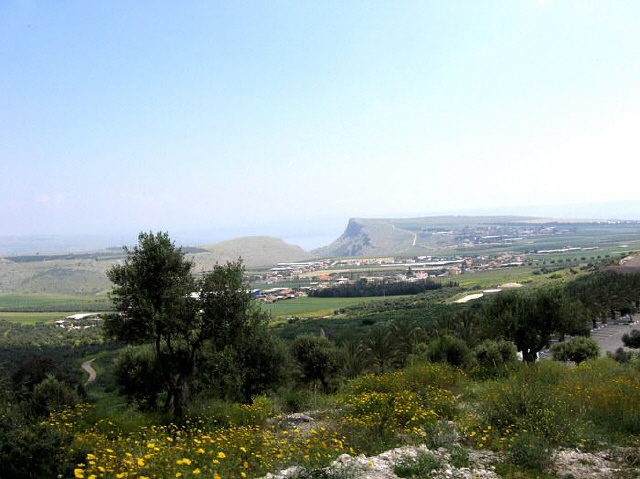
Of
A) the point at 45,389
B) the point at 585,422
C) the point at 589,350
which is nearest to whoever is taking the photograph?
the point at 585,422

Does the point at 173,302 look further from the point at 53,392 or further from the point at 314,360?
the point at 53,392

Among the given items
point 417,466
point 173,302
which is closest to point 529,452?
point 417,466

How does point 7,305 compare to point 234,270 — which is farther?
point 7,305

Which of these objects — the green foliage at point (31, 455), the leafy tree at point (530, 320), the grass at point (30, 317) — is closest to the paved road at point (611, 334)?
the leafy tree at point (530, 320)

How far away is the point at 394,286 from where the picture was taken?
118938mm

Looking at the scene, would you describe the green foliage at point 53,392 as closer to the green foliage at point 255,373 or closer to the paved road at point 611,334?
the green foliage at point 255,373

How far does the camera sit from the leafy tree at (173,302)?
16031 mm

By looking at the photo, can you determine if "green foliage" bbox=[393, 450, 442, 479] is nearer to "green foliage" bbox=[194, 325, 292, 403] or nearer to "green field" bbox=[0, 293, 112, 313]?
"green foliage" bbox=[194, 325, 292, 403]

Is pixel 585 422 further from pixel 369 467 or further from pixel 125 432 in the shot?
pixel 125 432

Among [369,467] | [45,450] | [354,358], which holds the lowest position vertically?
[354,358]

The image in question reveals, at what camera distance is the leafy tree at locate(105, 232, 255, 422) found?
16031mm

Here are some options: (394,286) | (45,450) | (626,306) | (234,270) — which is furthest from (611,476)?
(394,286)

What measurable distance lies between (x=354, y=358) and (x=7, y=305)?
454 feet

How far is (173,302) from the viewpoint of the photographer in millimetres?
16250
